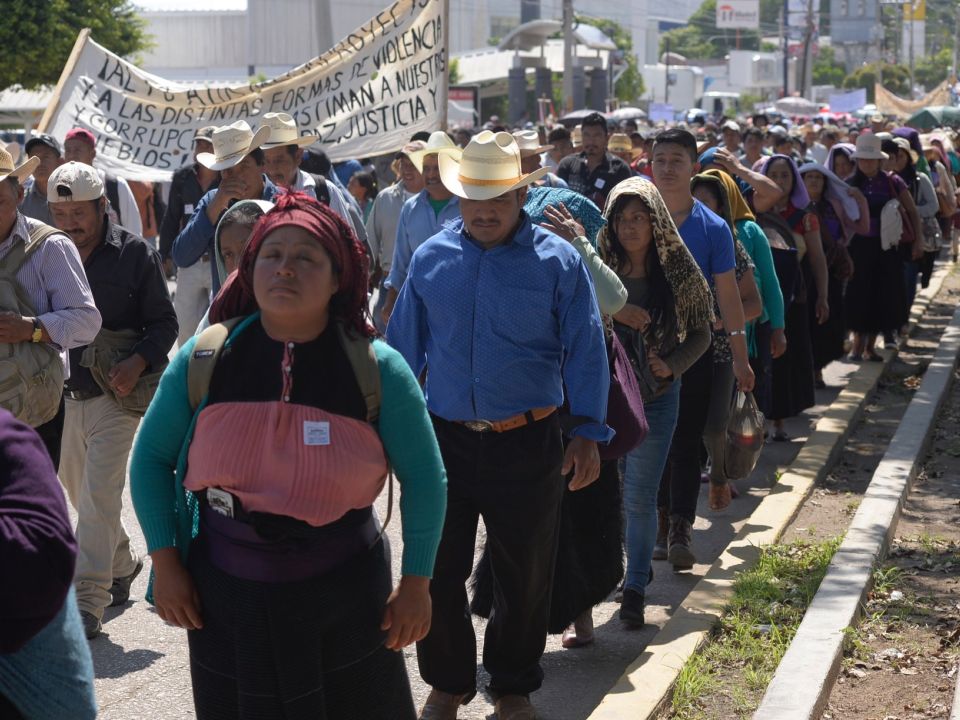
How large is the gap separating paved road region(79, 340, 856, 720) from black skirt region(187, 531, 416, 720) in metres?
1.79

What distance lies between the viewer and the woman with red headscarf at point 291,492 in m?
3.33

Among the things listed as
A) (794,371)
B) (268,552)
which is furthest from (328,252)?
(794,371)

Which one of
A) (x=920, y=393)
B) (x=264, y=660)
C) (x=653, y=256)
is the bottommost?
(x=920, y=393)

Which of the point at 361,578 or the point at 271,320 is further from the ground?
the point at 271,320

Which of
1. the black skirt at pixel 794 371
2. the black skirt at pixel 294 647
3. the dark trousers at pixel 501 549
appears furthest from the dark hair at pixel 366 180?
the black skirt at pixel 294 647

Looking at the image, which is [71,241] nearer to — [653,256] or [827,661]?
[653,256]

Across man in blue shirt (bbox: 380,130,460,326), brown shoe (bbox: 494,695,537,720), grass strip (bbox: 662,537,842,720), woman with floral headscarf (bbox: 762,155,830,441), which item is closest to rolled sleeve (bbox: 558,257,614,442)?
brown shoe (bbox: 494,695,537,720)

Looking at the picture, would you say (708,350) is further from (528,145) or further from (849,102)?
(849,102)

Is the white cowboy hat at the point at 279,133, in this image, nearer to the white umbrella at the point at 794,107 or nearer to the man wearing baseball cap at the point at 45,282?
the man wearing baseball cap at the point at 45,282

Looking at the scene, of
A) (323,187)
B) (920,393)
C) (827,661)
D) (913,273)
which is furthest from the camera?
(913,273)

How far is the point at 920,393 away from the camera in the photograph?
10898 mm

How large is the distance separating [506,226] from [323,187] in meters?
3.19

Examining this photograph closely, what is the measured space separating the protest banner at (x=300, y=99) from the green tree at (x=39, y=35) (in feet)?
77.3

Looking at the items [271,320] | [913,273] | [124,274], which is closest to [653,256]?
[124,274]
